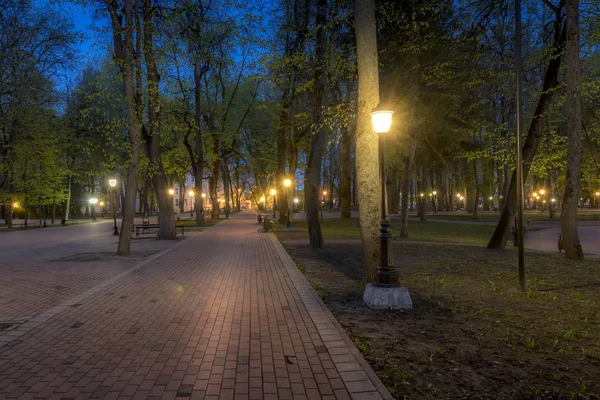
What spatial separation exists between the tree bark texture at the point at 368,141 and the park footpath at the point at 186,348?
62.0 inches

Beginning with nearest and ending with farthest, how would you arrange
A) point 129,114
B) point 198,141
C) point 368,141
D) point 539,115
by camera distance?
point 368,141 → point 539,115 → point 129,114 → point 198,141

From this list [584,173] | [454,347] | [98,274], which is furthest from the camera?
[584,173]

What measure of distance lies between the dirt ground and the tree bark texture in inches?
42.1

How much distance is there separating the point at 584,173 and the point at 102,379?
27.5m

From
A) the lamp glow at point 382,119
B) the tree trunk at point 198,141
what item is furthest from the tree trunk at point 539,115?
the tree trunk at point 198,141

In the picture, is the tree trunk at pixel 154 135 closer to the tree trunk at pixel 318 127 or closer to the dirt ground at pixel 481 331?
the tree trunk at pixel 318 127

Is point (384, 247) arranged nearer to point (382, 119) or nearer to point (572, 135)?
point (382, 119)

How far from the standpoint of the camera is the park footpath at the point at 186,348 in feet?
12.1

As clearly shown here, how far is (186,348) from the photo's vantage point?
4742 millimetres

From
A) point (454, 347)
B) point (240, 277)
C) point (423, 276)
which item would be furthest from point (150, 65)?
point (454, 347)

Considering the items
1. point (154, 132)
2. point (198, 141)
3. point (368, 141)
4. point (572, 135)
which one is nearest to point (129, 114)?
point (154, 132)

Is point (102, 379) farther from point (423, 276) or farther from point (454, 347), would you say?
point (423, 276)

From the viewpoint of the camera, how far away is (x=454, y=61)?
544 inches

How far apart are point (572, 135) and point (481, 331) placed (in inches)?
337
